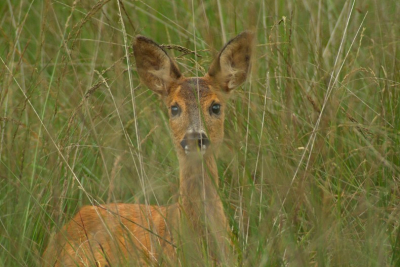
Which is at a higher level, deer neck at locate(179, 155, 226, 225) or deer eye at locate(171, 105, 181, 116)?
deer eye at locate(171, 105, 181, 116)

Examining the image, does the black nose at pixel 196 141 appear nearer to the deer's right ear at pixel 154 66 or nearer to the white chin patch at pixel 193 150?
the white chin patch at pixel 193 150

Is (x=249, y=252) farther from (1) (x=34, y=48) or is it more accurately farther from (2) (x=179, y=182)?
(1) (x=34, y=48)

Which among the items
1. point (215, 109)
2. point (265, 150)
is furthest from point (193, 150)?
point (215, 109)

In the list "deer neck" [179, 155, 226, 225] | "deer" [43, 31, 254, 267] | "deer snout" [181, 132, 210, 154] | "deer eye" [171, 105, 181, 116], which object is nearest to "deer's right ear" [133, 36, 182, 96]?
"deer" [43, 31, 254, 267]

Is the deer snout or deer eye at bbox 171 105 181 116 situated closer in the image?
the deer snout

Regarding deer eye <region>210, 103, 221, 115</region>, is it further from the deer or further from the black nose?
the black nose

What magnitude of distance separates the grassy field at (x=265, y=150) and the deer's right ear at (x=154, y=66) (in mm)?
83

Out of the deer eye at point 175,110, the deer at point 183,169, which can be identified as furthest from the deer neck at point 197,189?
the deer eye at point 175,110

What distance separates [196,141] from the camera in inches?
153

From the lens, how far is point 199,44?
5516mm

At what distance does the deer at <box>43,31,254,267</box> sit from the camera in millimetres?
3670

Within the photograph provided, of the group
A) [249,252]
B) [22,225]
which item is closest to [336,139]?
[249,252]

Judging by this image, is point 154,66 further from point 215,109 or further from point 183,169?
point 183,169

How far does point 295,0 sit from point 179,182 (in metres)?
1.72
